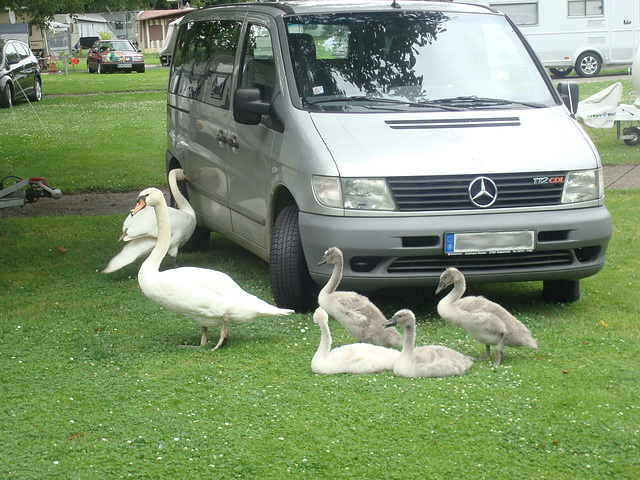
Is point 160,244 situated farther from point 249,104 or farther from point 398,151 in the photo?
point 398,151

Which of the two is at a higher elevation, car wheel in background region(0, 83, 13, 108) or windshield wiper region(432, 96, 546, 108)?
windshield wiper region(432, 96, 546, 108)

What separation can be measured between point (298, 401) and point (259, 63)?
133 inches

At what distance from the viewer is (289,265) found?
651 centimetres

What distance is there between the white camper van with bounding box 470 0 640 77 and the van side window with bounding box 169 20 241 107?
22.3 m

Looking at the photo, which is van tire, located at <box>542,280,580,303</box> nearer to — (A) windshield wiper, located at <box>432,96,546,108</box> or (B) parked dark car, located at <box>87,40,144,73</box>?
(A) windshield wiper, located at <box>432,96,546,108</box>

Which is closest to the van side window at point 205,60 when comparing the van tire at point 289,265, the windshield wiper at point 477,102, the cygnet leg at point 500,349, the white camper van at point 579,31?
the van tire at point 289,265

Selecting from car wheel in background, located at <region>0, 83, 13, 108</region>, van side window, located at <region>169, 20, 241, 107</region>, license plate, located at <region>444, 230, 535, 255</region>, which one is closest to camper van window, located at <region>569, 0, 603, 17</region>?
car wheel in background, located at <region>0, 83, 13, 108</region>

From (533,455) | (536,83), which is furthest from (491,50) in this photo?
(533,455)

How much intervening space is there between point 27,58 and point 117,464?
25.0 meters

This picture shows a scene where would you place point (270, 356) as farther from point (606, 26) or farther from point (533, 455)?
point (606, 26)

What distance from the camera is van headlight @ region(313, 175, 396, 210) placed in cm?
596

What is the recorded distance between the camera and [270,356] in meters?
5.79

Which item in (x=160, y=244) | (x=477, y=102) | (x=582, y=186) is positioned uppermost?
(x=477, y=102)

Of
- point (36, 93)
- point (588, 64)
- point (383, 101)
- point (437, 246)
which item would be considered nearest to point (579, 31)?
point (588, 64)
